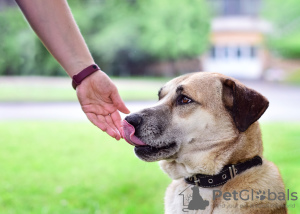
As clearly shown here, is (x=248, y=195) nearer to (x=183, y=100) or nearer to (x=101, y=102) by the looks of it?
(x=183, y=100)

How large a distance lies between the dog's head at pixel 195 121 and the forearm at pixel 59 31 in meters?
0.43

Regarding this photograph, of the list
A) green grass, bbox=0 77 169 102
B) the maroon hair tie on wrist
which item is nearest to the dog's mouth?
the maroon hair tie on wrist

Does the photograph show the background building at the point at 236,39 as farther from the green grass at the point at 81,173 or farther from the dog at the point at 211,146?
the dog at the point at 211,146

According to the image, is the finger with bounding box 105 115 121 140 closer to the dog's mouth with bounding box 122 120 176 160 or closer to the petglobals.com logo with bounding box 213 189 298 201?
the dog's mouth with bounding box 122 120 176 160

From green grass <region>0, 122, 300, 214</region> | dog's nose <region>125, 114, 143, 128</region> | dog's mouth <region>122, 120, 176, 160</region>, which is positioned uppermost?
dog's nose <region>125, 114, 143, 128</region>

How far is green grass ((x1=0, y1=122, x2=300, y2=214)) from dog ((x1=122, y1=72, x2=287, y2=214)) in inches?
53.9

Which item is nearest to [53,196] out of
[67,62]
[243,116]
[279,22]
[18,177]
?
[18,177]

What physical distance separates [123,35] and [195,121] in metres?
14.9

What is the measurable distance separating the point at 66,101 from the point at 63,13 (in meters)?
9.91

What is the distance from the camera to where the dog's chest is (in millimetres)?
1997

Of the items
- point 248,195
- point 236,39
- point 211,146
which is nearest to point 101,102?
point 211,146

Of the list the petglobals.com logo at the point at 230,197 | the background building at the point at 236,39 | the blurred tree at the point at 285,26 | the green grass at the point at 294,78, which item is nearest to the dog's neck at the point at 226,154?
the petglobals.com logo at the point at 230,197

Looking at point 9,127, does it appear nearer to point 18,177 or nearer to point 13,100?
point 18,177

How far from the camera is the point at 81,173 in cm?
482
